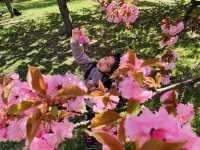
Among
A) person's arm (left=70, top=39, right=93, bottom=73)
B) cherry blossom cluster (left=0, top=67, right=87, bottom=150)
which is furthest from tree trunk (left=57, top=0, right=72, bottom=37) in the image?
cherry blossom cluster (left=0, top=67, right=87, bottom=150)

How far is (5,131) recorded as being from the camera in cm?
216

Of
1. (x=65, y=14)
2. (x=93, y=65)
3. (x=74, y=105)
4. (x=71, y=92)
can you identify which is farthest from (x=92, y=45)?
(x=71, y=92)

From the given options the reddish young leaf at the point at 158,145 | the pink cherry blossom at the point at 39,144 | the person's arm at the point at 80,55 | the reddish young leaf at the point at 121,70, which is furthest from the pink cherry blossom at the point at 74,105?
the person's arm at the point at 80,55

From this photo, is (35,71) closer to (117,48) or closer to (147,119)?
(147,119)

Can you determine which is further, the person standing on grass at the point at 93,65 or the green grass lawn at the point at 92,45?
the green grass lawn at the point at 92,45

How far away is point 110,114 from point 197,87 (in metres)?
6.74

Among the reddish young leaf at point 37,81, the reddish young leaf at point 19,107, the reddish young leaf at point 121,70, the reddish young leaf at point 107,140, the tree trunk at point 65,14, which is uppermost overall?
the reddish young leaf at point 107,140

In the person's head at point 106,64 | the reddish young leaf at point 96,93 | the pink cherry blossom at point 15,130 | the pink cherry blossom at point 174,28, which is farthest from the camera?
the pink cherry blossom at point 174,28

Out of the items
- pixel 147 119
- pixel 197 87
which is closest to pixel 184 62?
pixel 197 87

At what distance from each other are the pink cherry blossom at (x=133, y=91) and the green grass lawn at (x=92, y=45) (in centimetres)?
414

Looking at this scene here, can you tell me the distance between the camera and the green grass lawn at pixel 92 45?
9.90 meters

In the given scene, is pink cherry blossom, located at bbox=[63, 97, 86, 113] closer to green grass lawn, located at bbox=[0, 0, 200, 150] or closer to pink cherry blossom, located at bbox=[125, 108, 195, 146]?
pink cherry blossom, located at bbox=[125, 108, 195, 146]

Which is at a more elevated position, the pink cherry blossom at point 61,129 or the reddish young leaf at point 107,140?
the reddish young leaf at point 107,140

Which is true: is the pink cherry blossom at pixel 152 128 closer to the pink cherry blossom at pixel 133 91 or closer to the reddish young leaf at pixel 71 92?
the reddish young leaf at pixel 71 92
